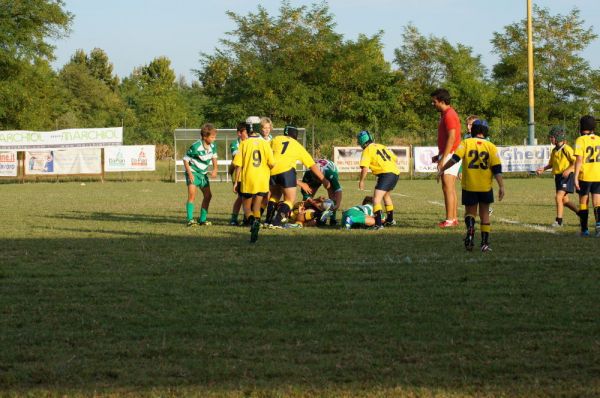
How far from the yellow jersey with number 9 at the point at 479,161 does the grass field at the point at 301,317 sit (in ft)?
2.64

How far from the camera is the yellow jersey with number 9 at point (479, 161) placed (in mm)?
11422

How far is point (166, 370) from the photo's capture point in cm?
546

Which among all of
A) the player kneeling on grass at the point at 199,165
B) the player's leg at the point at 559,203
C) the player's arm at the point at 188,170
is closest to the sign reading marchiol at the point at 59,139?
the player kneeling on grass at the point at 199,165

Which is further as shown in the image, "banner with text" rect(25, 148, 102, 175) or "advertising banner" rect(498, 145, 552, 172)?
"banner with text" rect(25, 148, 102, 175)

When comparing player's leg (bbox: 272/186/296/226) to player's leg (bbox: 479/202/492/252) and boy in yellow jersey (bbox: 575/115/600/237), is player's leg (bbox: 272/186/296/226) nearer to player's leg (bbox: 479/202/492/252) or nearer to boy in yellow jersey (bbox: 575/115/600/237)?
player's leg (bbox: 479/202/492/252)

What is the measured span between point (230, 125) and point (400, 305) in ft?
150

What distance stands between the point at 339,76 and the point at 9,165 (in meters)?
21.6

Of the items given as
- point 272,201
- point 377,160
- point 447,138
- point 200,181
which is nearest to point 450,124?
point 447,138

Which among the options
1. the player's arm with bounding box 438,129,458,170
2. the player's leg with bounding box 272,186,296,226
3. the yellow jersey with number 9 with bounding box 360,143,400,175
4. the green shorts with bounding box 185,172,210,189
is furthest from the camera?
the green shorts with bounding box 185,172,210,189

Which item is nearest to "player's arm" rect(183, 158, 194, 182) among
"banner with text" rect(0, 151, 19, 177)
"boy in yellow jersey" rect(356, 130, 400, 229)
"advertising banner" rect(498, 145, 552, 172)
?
"boy in yellow jersey" rect(356, 130, 400, 229)

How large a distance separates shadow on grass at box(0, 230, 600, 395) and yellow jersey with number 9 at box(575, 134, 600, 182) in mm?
2305

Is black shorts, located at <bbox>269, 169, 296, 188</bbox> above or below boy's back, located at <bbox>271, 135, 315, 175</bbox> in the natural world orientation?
below

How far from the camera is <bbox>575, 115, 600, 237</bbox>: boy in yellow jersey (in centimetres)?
1341

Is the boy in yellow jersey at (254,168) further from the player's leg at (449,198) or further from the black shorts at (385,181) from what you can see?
the player's leg at (449,198)
